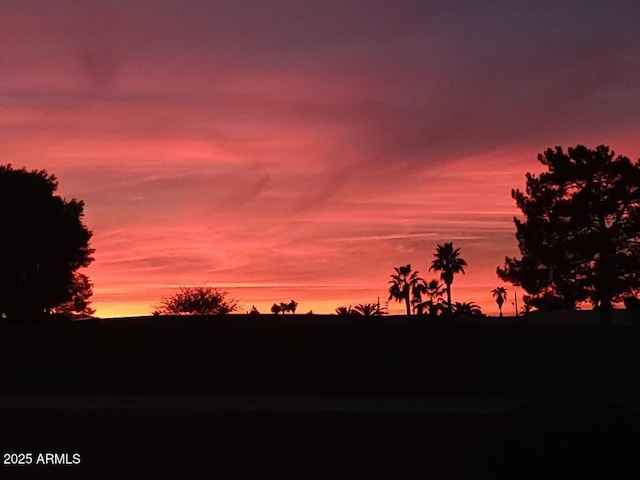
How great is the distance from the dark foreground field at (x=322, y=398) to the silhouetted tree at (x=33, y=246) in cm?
1401

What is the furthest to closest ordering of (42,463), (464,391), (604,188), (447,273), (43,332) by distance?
(447,273) → (604,188) → (43,332) → (464,391) → (42,463)

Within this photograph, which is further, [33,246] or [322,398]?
[33,246]

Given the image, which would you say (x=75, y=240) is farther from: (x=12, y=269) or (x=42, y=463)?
(x=42, y=463)

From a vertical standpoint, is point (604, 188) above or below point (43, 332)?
above

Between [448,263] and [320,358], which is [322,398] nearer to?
[320,358]

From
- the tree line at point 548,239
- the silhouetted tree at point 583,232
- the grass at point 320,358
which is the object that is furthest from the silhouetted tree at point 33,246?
the silhouetted tree at point 583,232

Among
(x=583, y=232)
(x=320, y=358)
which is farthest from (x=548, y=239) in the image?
(x=320, y=358)

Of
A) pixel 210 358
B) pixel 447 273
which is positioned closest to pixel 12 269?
pixel 210 358

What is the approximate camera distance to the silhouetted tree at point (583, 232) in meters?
51.4

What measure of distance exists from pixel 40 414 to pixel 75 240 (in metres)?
35.4

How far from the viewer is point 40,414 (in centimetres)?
2136

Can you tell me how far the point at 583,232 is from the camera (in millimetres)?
51844

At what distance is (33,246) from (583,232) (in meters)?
30.2

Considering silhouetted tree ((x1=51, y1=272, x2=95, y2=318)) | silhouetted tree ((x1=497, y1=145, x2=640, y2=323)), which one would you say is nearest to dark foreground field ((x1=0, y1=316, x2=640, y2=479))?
silhouetted tree ((x1=497, y1=145, x2=640, y2=323))
